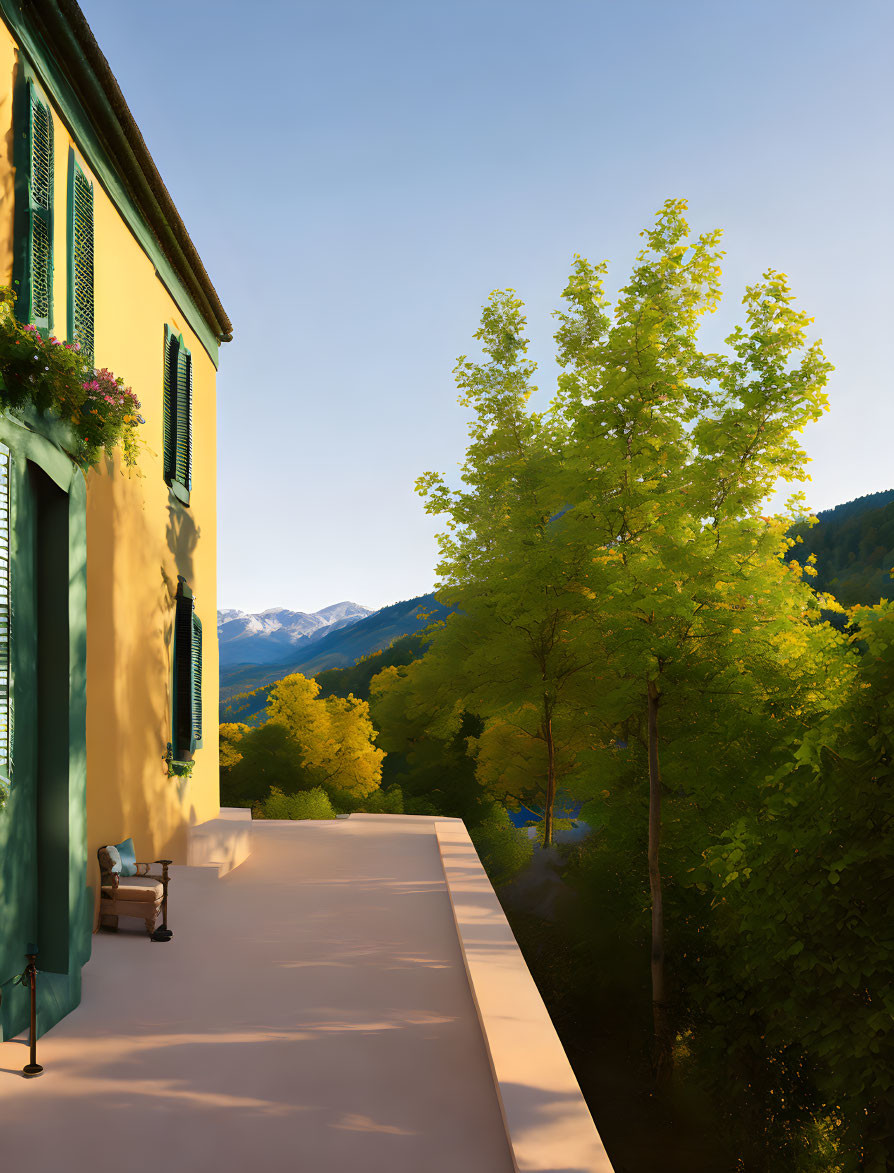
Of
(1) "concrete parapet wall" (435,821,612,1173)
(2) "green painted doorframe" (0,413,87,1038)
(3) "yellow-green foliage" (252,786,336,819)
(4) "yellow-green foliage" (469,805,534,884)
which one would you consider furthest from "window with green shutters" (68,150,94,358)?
(4) "yellow-green foliage" (469,805,534,884)

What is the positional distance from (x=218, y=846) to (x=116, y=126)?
24.7 feet

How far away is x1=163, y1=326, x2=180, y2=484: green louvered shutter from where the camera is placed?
28.4ft

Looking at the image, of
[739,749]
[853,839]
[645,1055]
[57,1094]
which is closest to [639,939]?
[645,1055]

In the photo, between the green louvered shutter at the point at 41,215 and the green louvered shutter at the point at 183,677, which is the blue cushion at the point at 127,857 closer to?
the green louvered shutter at the point at 183,677

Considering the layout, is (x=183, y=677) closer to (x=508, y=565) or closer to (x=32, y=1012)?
(x=32, y=1012)

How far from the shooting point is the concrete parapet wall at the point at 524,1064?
3111 millimetres

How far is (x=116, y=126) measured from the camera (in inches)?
259

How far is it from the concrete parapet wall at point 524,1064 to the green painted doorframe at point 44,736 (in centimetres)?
253

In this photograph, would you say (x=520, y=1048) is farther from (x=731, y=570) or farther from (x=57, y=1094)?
(x=731, y=570)

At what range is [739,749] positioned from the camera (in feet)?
38.3

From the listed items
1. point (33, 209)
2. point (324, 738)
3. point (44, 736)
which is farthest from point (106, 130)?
point (324, 738)

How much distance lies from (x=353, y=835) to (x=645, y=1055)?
627 centimetres

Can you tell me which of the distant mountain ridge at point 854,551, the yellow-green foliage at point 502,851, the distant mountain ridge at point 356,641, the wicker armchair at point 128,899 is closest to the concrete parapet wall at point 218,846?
the wicker armchair at point 128,899

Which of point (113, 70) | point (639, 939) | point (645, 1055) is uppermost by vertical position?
point (113, 70)
